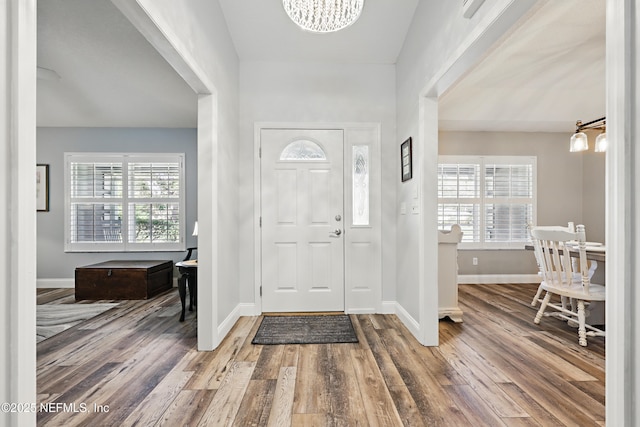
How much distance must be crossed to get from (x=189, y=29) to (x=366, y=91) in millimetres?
2016

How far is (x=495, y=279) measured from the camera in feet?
17.0

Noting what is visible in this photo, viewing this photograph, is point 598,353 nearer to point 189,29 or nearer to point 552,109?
point 552,109

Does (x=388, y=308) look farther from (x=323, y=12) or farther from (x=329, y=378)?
(x=323, y=12)

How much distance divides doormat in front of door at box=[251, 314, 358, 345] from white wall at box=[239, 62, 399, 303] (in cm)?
50

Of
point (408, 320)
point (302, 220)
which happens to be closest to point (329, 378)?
point (408, 320)

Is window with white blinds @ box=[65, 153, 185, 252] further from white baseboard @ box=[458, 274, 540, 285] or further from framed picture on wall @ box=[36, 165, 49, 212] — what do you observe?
white baseboard @ box=[458, 274, 540, 285]

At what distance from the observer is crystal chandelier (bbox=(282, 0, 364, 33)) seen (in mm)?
2295

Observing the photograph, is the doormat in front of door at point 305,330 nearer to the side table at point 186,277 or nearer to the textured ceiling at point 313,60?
the side table at point 186,277

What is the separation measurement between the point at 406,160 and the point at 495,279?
313cm

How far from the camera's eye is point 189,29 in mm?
2184

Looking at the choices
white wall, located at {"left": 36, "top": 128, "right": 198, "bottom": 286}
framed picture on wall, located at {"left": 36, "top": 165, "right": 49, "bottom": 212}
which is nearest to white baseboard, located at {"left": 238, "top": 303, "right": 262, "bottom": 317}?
white wall, located at {"left": 36, "top": 128, "right": 198, "bottom": 286}

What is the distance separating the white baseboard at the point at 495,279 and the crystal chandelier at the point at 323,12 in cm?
414

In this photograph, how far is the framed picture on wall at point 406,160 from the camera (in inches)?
122

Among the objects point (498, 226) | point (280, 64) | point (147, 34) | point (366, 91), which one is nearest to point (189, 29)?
point (147, 34)
